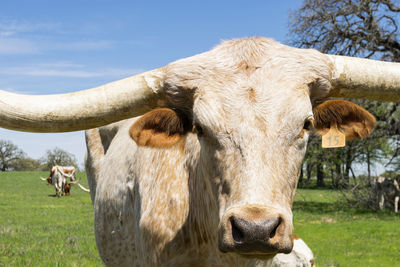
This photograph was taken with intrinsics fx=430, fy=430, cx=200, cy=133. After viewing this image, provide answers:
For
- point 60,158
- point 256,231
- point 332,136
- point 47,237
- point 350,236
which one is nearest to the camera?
point 256,231

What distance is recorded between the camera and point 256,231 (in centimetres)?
191

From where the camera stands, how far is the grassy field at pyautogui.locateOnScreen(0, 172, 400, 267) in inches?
299

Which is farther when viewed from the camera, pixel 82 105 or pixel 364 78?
pixel 364 78

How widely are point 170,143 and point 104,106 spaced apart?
20.6 inches

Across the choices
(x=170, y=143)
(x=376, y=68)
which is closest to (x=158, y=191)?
(x=170, y=143)

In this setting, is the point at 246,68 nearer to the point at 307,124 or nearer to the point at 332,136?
the point at 307,124

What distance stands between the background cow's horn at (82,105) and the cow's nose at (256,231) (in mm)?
1025

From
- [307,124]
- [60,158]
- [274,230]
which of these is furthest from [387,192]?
[60,158]

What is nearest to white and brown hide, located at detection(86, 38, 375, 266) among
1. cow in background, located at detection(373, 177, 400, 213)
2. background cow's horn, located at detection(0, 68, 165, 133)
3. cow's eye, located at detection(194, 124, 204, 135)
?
cow's eye, located at detection(194, 124, 204, 135)

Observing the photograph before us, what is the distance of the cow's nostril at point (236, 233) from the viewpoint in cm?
197

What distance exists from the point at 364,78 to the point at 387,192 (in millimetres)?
15456

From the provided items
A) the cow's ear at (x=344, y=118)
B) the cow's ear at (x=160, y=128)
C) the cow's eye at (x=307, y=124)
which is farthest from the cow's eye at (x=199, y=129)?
the cow's ear at (x=344, y=118)

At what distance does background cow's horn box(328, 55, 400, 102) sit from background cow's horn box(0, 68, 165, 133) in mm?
1109

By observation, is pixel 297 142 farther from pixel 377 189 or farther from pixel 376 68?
pixel 377 189
